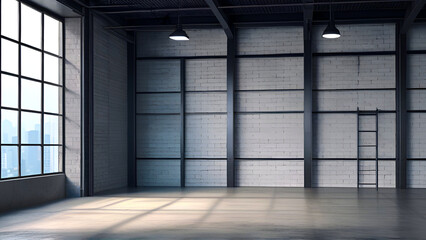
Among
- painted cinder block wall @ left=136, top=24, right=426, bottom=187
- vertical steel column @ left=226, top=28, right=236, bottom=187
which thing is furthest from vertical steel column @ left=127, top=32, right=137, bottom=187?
vertical steel column @ left=226, top=28, right=236, bottom=187

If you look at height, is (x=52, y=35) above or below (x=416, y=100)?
above

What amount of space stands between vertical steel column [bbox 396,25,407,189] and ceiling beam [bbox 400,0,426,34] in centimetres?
49

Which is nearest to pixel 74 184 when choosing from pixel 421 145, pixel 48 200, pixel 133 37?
pixel 48 200

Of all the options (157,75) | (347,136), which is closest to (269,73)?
(347,136)

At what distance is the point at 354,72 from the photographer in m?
18.3

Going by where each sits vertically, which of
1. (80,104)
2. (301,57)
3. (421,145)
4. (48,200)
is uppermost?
(301,57)

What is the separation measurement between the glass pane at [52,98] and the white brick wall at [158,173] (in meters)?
4.83

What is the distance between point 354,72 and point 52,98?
987 centimetres

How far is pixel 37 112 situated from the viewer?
1399 centimetres

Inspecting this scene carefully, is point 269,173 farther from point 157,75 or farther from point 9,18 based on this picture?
point 9,18

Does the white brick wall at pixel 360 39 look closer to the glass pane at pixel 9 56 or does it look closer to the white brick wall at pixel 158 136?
the white brick wall at pixel 158 136

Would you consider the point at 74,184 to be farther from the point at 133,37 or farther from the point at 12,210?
the point at 133,37

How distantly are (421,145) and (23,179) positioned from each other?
41.0ft

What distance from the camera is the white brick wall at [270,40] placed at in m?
18.7
